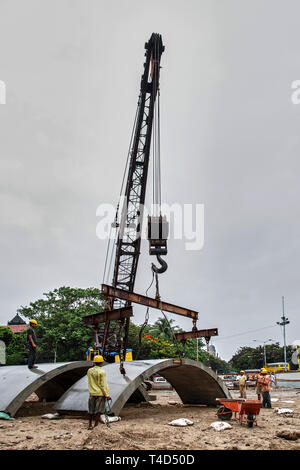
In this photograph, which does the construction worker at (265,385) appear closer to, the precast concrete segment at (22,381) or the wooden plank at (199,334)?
the wooden plank at (199,334)

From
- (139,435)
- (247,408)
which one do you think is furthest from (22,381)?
(247,408)

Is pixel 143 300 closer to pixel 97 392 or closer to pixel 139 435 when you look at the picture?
pixel 97 392

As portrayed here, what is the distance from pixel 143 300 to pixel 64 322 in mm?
28695

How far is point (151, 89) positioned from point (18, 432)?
787 inches

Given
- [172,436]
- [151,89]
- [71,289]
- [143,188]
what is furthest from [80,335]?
[172,436]

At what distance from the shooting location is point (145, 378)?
30.2 ft

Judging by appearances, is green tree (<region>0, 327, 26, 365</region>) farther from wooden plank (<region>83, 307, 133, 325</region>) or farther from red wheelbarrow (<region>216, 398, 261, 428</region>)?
red wheelbarrow (<region>216, 398, 261, 428</region>)

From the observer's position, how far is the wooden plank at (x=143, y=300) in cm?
1145

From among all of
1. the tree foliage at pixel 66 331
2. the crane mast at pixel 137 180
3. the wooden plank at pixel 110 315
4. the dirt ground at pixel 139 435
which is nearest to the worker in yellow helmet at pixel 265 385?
the dirt ground at pixel 139 435

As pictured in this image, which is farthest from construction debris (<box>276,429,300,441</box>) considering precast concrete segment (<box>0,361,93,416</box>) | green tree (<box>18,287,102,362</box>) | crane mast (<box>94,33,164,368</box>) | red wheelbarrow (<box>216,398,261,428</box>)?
green tree (<box>18,287,102,362</box>)

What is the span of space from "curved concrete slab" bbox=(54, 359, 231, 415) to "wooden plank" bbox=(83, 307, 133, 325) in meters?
1.31
